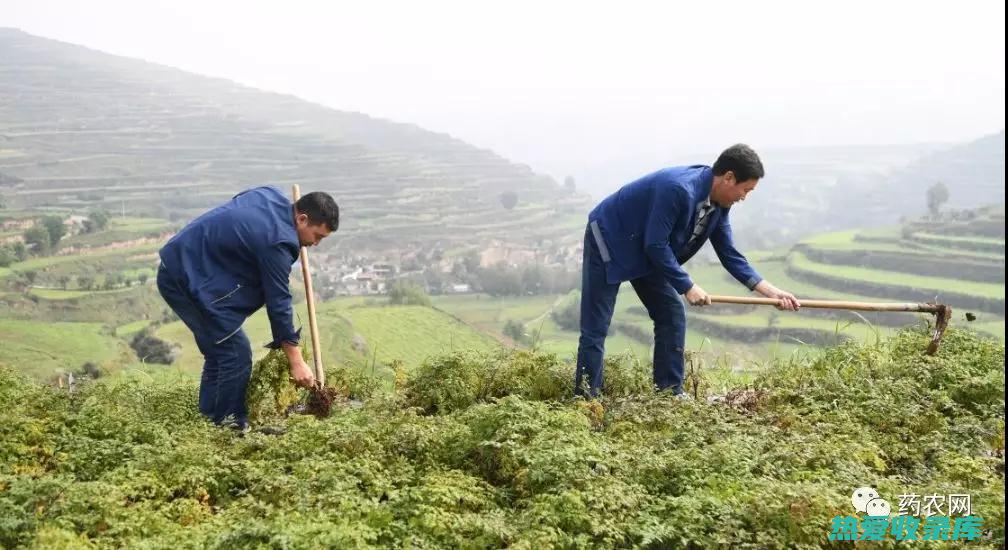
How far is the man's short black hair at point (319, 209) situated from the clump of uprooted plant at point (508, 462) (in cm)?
137

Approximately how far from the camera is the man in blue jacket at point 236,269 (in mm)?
4867

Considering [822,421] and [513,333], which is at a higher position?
[822,421]

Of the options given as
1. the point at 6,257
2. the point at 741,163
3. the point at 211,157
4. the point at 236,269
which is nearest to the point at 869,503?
the point at 741,163

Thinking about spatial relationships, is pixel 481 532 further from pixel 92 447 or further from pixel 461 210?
pixel 461 210

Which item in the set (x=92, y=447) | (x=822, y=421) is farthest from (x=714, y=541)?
(x=92, y=447)

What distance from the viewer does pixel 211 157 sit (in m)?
42.7

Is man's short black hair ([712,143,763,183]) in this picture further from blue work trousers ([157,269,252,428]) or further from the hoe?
blue work trousers ([157,269,252,428])

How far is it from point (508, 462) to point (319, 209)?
2.19m

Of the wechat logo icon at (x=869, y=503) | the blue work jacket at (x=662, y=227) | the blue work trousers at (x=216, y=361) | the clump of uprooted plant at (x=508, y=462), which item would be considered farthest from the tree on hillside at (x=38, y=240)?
the wechat logo icon at (x=869, y=503)

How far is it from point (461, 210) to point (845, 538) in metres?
48.9

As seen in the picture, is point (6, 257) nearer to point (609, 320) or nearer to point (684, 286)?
point (609, 320)

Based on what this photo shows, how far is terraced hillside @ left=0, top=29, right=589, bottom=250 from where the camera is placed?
32.4 metres

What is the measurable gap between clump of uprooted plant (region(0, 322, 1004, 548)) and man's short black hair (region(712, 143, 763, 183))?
5.61ft

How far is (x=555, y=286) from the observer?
119 ft
